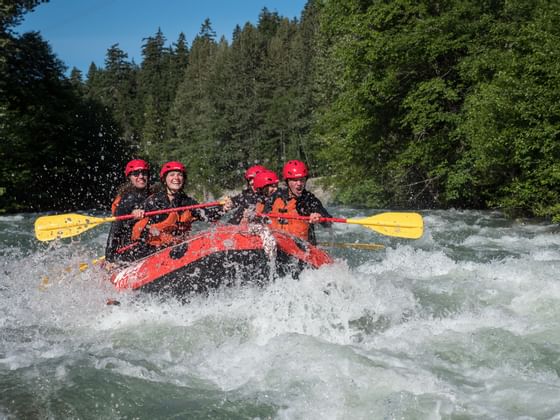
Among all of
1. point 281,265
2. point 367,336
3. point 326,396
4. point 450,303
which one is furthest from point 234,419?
point 450,303

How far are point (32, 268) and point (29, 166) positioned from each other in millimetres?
16909

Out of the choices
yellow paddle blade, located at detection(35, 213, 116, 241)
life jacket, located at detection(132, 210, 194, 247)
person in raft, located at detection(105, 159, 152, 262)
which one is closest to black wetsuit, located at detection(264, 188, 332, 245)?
life jacket, located at detection(132, 210, 194, 247)

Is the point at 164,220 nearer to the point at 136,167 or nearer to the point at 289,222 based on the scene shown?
the point at 136,167

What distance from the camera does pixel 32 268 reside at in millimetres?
8234

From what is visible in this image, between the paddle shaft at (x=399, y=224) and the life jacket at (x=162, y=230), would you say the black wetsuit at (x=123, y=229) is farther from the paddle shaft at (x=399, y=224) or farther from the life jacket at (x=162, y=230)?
the paddle shaft at (x=399, y=224)

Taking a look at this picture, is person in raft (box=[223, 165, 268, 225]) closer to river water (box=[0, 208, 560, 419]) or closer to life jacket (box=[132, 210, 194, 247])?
life jacket (box=[132, 210, 194, 247])

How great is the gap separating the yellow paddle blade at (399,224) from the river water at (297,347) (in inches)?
24.8

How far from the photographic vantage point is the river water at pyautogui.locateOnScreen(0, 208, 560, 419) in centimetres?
375

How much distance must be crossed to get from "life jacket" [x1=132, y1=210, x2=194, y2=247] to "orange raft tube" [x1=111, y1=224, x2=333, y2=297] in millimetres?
711

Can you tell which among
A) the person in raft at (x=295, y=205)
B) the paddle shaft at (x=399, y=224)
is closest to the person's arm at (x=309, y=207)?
the person in raft at (x=295, y=205)

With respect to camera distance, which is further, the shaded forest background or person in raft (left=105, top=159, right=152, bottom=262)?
the shaded forest background

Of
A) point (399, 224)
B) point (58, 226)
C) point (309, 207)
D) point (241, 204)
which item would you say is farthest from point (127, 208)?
point (399, 224)

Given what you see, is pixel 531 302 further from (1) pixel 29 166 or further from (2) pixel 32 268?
(1) pixel 29 166

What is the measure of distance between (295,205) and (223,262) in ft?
4.42
